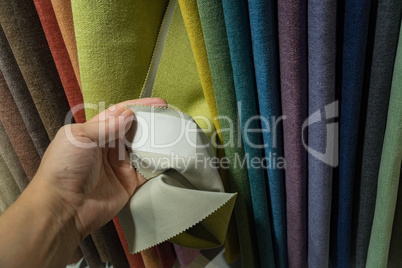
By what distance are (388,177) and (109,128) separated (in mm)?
409

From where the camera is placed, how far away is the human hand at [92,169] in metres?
0.47

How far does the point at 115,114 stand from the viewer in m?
0.46

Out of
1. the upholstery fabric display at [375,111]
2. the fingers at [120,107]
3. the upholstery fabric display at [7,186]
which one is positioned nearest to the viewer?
the upholstery fabric display at [375,111]

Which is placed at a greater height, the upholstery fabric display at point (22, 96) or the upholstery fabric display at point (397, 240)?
the upholstery fabric display at point (22, 96)

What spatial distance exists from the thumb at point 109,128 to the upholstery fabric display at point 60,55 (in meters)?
0.08

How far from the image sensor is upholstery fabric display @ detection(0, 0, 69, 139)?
476 millimetres

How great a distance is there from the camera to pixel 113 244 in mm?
691

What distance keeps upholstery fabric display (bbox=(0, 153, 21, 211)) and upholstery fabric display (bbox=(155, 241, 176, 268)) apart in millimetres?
368

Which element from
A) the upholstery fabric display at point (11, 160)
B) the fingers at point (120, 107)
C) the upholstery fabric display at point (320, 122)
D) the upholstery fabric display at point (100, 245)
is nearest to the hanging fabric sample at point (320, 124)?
the upholstery fabric display at point (320, 122)

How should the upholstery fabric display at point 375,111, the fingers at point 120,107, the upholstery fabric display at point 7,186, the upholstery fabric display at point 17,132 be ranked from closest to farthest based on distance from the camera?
the upholstery fabric display at point 375,111 < the fingers at point 120,107 < the upholstery fabric display at point 17,132 < the upholstery fabric display at point 7,186

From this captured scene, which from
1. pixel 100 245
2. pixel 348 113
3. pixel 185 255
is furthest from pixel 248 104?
pixel 100 245

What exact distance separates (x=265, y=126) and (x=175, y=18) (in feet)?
0.74

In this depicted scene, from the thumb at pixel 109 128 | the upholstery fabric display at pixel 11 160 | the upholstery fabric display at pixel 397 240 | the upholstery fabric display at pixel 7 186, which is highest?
the thumb at pixel 109 128

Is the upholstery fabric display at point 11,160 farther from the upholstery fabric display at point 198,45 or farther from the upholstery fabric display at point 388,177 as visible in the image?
the upholstery fabric display at point 388,177
